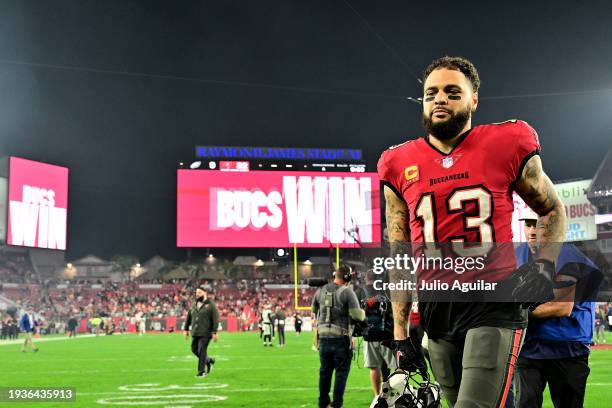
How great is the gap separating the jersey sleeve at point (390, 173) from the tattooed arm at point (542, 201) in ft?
2.12

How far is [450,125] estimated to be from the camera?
4031 millimetres

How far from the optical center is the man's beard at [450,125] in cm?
403

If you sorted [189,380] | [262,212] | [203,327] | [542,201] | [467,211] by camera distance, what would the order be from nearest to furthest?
[467,211] → [542,201] → [189,380] → [203,327] → [262,212]

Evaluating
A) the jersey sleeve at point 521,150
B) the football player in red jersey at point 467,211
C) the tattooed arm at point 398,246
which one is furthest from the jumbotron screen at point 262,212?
the jersey sleeve at point 521,150

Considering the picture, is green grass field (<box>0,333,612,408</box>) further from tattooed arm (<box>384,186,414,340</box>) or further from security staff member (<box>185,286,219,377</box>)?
tattooed arm (<box>384,186,414,340</box>)

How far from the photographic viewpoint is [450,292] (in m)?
3.87

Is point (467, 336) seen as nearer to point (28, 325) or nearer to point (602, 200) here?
point (28, 325)

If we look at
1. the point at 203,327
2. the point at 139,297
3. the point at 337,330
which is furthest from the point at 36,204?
the point at 337,330

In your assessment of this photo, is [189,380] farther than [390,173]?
Yes

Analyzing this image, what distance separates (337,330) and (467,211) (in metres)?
6.54

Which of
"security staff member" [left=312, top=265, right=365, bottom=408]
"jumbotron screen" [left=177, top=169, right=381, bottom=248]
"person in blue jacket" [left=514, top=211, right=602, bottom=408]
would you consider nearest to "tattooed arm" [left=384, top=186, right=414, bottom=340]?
"person in blue jacket" [left=514, top=211, right=602, bottom=408]

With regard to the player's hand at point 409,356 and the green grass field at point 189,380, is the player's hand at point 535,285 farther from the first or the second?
the green grass field at point 189,380

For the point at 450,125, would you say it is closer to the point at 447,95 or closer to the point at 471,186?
the point at 447,95

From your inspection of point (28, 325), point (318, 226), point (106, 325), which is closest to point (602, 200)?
point (318, 226)
